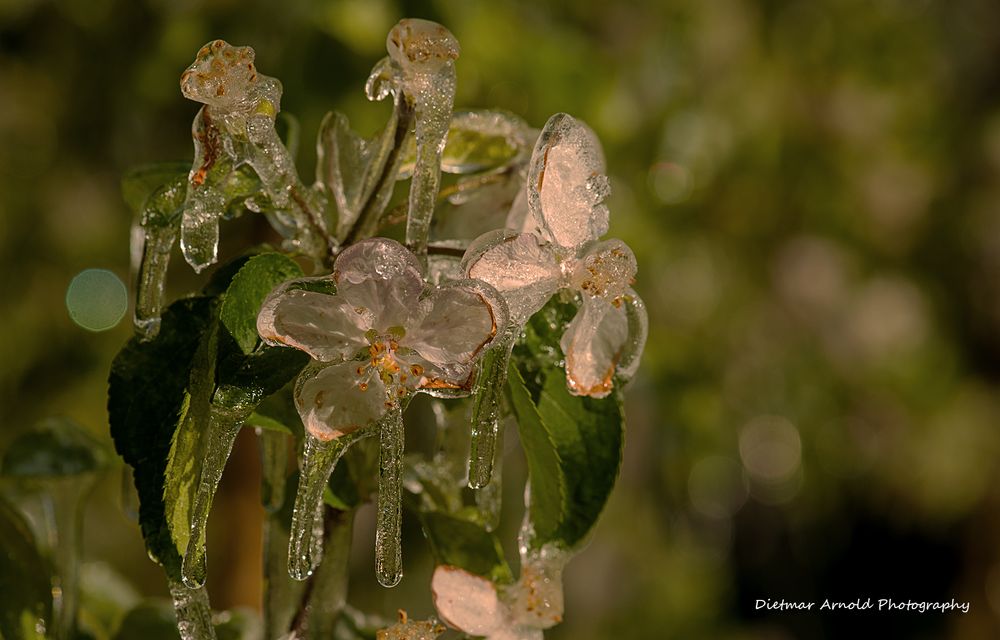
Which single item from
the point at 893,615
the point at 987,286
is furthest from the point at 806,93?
the point at 893,615

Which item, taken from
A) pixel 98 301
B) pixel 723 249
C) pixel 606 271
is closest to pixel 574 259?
pixel 606 271

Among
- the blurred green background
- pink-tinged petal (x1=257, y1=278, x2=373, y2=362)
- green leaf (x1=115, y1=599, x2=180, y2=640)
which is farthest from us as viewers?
the blurred green background

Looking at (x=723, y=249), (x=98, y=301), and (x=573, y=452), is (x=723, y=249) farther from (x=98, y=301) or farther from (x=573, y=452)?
(x=573, y=452)

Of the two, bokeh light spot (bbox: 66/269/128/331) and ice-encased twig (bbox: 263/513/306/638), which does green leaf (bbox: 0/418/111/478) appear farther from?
bokeh light spot (bbox: 66/269/128/331)

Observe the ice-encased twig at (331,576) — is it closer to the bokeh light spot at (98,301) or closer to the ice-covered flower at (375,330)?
the ice-covered flower at (375,330)

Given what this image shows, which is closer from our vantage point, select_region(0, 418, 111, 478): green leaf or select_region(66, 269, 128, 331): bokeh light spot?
select_region(0, 418, 111, 478): green leaf

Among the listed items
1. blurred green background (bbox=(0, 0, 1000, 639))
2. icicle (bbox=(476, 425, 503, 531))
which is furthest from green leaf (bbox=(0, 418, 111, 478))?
blurred green background (bbox=(0, 0, 1000, 639))

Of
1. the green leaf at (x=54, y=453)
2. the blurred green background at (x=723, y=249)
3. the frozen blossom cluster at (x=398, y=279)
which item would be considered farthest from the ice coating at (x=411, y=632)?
the blurred green background at (x=723, y=249)
